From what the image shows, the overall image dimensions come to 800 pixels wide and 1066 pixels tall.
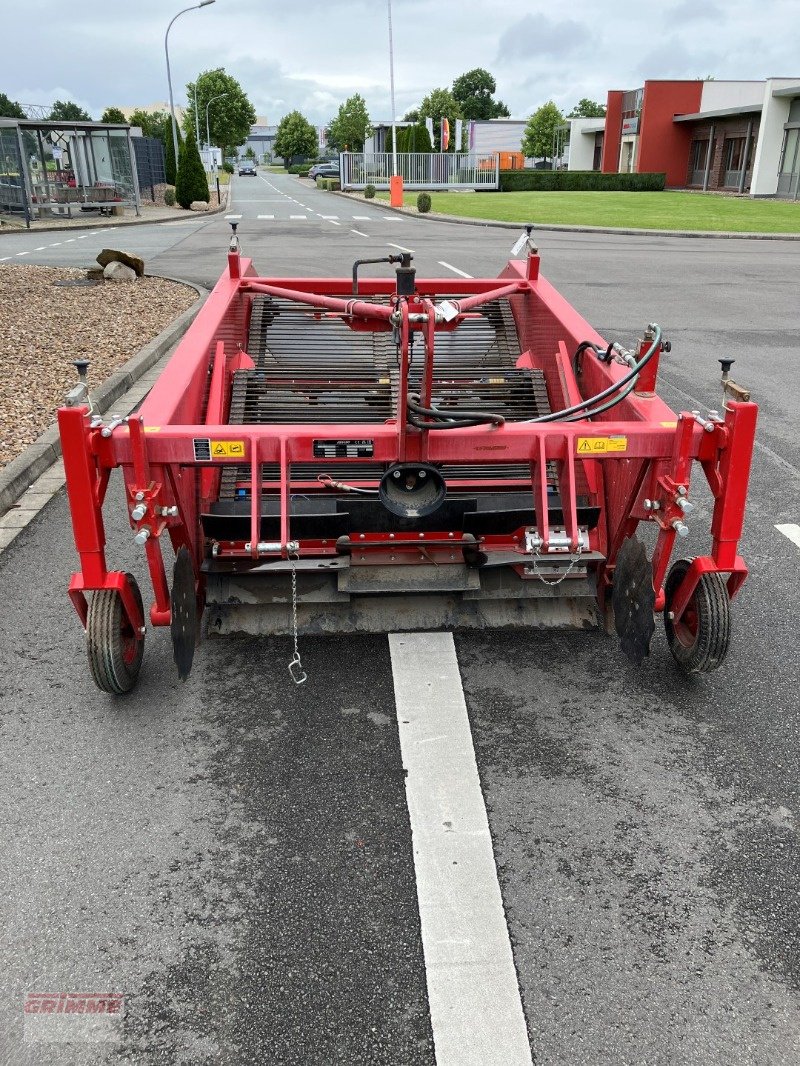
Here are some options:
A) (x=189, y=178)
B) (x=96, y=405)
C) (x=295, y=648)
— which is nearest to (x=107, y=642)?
(x=295, y=648)

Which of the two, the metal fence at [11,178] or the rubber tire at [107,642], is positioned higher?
the metal fence at [11,178]

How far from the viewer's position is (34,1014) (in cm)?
217

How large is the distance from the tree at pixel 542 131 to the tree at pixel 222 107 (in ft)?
117

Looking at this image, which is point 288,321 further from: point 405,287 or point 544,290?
point 405,287

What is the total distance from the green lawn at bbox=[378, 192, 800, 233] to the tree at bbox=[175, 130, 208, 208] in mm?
9017

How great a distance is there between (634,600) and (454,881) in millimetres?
1293

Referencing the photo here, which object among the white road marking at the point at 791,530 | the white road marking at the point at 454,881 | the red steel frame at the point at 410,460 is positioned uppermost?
the red steel frame at the point at 410,460

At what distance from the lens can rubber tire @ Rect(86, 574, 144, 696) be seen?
320 cm

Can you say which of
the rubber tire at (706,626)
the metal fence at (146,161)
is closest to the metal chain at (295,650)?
the rubber tire at (706,626)

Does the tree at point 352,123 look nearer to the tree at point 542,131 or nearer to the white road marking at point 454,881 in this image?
the tree at point 542,131

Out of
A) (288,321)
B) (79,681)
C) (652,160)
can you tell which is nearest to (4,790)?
(79,681)

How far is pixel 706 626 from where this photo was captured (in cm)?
329

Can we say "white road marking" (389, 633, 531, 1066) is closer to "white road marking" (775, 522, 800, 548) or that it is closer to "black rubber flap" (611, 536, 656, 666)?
"black rubber flap" (611, 536, 656, 666)

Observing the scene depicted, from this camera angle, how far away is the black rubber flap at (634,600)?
3252 millimetres
